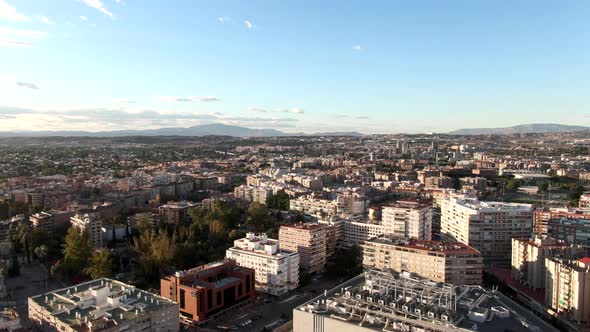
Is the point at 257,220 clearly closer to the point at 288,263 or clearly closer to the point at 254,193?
the point at 288,263

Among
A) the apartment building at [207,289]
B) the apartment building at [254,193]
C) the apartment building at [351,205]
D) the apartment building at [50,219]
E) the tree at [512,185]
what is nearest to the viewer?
the apartment building at [207,289]

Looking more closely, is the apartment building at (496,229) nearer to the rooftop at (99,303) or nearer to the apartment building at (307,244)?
the apartment building at (307,244)

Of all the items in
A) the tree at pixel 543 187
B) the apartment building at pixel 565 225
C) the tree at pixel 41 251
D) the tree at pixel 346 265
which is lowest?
the tree at pixel 346 265

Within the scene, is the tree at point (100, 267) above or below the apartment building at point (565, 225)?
below

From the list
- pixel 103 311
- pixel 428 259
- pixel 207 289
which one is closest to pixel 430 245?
pixel 428 259

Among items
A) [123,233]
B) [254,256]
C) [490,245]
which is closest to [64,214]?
[123,233]

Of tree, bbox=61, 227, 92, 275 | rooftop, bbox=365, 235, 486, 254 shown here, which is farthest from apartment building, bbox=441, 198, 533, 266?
tree, bbox=61, 227, 92, 275

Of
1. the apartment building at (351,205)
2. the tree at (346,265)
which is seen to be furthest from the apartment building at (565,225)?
the apartment building at (351,205)

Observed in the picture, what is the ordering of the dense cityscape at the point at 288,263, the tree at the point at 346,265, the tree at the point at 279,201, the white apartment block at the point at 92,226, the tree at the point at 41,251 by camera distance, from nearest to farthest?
the dense cityscape at the point at 288,263
the tree at the point at 346,265
the tree at the point at 41,251
the white apartment block at the point at 92,226
the tree at the point at 279,201
